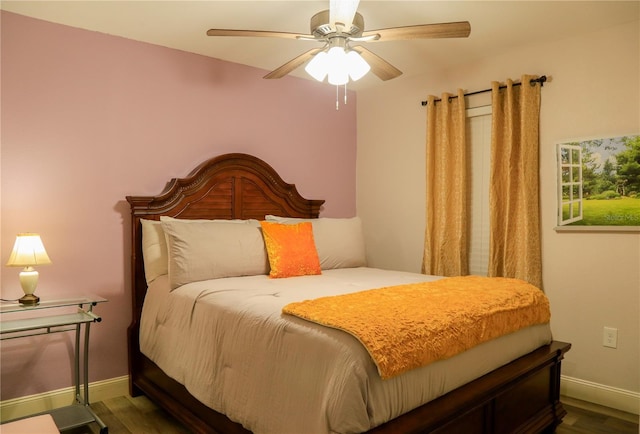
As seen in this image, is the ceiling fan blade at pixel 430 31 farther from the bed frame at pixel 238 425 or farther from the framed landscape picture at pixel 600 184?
the bed frame at pixel 238 425

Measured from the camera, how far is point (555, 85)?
3.17 meters

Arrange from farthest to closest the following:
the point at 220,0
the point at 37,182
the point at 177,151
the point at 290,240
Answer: the point at 177,151, the point at 290,240, the point at 37,182, the point at 220,0

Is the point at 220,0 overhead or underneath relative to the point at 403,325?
overhead

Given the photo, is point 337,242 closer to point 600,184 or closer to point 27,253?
point 600,184

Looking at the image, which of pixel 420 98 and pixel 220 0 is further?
pixel 420 98

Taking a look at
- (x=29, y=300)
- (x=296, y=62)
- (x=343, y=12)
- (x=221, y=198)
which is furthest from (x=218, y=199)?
(x=343, y=12)

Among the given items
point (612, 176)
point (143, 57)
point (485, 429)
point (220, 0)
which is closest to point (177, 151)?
point (143, 57)

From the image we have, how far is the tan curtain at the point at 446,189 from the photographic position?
3602 millimetres

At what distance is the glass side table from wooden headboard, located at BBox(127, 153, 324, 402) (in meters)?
0.37

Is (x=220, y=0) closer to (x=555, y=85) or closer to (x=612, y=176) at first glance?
(x=555, y=85)

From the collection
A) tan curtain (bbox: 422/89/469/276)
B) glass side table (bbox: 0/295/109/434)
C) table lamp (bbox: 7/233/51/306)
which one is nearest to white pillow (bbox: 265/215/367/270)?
tan curtain (bbox: 422/89/469/276)

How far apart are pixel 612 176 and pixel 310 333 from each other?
2.37 m

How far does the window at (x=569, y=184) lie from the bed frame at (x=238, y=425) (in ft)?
3.21

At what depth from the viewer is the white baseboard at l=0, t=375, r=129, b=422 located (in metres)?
2.64
